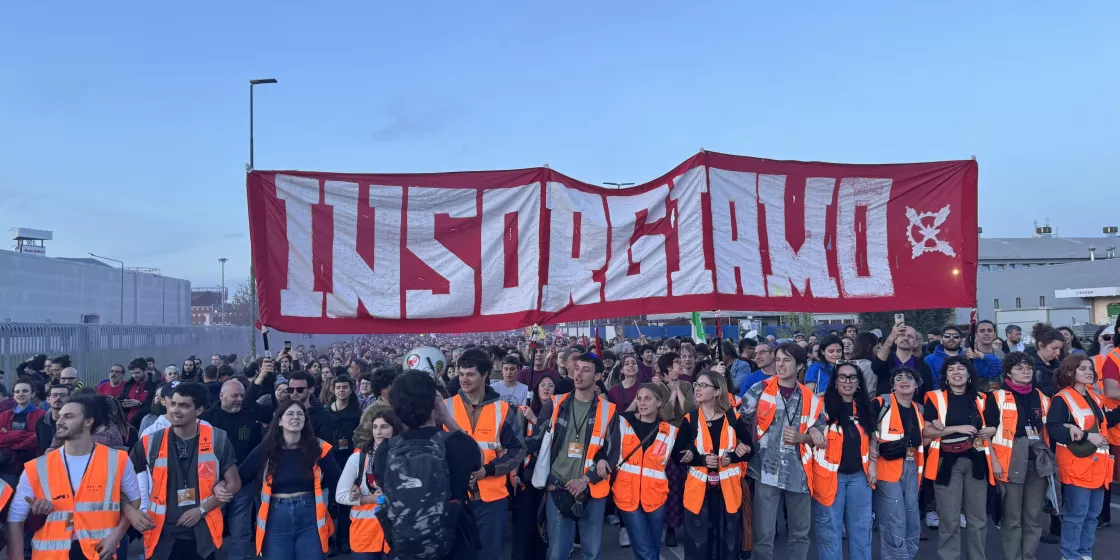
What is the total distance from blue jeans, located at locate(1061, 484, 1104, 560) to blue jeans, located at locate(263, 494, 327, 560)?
227 inches

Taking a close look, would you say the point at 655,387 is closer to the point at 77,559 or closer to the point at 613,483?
the point at 613,483

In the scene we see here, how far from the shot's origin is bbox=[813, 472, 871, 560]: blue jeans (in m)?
5.66

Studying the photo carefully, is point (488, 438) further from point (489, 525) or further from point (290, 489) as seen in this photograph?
point (290, 489)

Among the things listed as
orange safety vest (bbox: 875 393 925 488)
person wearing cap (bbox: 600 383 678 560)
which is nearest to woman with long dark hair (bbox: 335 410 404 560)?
person wearing cap (bbox: 600 383 678 560)

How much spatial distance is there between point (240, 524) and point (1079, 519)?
642 centimetres

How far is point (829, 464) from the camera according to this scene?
5.64m

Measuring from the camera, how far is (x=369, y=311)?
6.27 meters

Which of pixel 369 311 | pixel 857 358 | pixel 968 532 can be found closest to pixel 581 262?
pixel 369 311

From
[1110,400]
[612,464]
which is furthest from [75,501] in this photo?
[1110,400]

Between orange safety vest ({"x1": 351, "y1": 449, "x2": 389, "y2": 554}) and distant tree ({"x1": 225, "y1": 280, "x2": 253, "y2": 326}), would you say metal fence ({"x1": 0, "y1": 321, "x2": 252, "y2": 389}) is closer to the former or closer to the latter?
orange safety vest ({"x1": 351, "y1": 449, "x2": 389, "y2": 554})

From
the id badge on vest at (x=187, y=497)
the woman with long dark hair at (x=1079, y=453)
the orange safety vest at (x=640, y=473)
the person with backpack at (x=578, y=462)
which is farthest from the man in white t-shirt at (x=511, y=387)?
the woman with long dark hair at (x=1079, y=453)

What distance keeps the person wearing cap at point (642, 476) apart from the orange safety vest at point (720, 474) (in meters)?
0.23

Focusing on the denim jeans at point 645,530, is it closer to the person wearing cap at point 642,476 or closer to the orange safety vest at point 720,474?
the person wearing cap at point 642,476

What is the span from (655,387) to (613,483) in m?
0.82
